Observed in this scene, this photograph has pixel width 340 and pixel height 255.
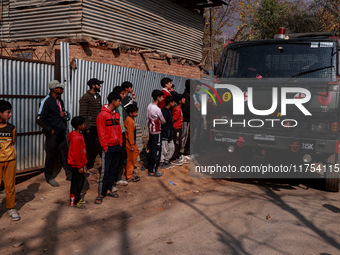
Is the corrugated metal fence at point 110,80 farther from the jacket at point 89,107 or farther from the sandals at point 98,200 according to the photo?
the sandals at point 98,200

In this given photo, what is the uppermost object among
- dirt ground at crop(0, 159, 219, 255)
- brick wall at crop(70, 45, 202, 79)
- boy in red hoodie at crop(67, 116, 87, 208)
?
brick wall at crop(70, 45, 202, 79)

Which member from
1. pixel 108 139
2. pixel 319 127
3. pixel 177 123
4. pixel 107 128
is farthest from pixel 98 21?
pixel 319 127

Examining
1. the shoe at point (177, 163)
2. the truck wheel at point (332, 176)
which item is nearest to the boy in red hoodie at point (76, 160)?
the shoe at point (177, 163)

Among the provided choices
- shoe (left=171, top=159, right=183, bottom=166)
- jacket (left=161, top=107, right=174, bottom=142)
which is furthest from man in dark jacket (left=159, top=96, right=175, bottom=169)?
shoe (left=171, top=159, right=183, bottom=166)

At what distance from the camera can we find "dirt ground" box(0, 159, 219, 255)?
12.3 ft

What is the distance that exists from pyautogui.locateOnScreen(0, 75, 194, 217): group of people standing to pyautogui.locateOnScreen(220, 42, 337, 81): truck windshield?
1645 millimetres

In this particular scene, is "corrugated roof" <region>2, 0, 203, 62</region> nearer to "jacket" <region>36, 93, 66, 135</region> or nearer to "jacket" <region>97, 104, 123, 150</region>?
"jacket" <region>36, 93, 66, 135</region>

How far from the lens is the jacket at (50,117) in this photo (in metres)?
5.59

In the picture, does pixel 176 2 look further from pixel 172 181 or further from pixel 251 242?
pixel 251 242

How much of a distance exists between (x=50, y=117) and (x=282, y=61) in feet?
15.0

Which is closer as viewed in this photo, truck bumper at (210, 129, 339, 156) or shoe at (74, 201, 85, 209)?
shoe at (74, 201, 85, 209)

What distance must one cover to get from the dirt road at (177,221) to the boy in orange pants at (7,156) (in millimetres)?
219

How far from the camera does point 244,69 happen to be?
662 cm
